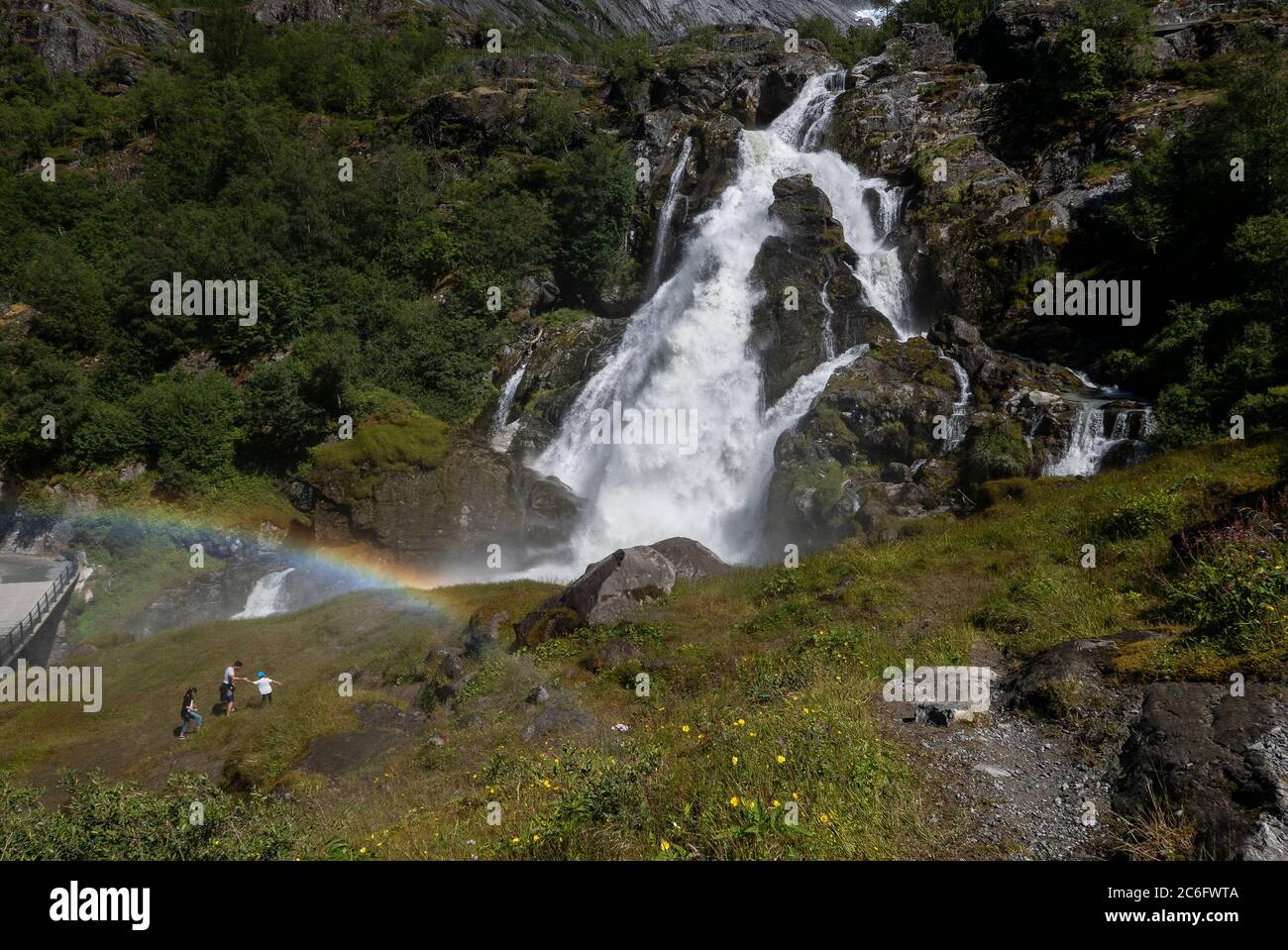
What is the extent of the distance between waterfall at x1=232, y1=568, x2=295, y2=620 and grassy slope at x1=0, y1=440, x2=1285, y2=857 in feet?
10.8

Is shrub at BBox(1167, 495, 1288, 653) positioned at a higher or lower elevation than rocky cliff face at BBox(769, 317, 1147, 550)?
lower

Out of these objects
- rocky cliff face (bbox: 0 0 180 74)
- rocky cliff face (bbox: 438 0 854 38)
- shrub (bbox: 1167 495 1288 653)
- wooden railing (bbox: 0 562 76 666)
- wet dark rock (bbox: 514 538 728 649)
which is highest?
rocky cliff face (bbox: 438 0 854 38)

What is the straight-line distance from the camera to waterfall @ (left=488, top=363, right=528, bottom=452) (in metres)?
33.5

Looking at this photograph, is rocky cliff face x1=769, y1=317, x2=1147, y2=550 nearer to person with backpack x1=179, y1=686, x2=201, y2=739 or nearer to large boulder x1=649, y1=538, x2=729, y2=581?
large boulder x1=649, y1=538, x2=729, y2=581

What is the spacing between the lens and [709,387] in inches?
1180

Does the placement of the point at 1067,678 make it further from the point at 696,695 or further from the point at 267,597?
the point at 267,597

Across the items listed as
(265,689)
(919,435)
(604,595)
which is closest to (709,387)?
(919,435)

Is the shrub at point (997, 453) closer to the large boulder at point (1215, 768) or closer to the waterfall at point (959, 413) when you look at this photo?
the waterfall at point (959, 413)

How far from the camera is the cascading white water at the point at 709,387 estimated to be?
2710 centimetres

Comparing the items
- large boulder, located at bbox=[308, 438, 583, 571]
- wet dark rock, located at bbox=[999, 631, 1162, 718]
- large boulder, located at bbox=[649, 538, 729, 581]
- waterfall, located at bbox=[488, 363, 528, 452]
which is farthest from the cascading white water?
wet dark rock, located at bbox=[999, 631, 1162, 718]

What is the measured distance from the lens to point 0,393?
3020 centimetres
